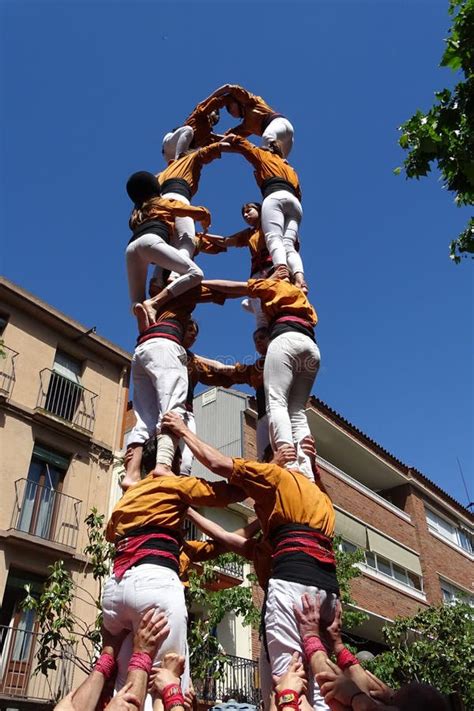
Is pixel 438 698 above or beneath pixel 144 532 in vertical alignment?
beneath

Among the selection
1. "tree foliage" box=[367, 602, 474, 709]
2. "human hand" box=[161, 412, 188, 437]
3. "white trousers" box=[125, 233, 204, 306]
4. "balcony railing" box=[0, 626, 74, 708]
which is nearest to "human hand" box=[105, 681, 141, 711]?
"human hand" box=[161, 412, 188, 437]

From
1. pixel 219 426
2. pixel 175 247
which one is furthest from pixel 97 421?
pixel 175 247

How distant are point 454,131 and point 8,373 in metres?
12.8

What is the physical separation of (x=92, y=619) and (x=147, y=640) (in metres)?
13.2

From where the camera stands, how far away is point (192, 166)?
6809 millimetres

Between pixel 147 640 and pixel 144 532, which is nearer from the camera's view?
pixel 147 640

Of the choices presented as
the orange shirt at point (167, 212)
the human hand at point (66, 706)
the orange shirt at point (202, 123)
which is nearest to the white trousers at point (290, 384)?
the orange shirt at point (167, 212)

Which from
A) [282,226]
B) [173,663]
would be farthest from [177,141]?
[173,663]

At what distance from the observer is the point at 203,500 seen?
13.5 feet

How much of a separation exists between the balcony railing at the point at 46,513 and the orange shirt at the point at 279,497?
12.5m

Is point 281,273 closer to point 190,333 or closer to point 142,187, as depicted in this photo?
point 190,333

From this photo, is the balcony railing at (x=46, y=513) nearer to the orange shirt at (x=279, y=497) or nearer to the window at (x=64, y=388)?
the window at (x=64, y=388)

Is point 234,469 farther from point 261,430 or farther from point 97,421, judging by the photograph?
point 97,421

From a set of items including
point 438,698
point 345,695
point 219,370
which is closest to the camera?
point 438,698
